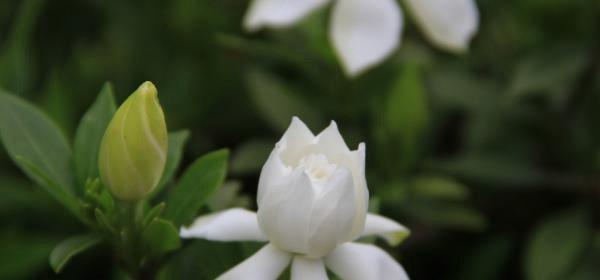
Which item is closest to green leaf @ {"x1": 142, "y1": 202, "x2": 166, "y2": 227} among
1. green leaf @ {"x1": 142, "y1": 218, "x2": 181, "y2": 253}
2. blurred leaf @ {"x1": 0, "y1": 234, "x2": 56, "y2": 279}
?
green leaf @ {"x1": 142, "y1": 218, "x2": 181, "y2": 253}

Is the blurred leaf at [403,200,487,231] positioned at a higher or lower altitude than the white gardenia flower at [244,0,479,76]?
lower

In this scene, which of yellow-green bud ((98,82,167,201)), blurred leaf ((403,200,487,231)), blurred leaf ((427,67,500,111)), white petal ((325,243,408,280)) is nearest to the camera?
yellow-green bud ((98,82,167,201))

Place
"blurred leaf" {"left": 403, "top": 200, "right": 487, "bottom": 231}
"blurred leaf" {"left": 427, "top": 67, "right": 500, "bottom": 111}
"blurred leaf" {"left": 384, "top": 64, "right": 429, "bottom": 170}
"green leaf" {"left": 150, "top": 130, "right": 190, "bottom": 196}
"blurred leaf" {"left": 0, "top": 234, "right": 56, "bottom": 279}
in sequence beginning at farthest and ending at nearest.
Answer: "blurred leaf" {"left": 427, "top": 67, "right": 500, "bottom": 111} → "blurred leaf" {"left": 403, "top": 200, "right": 487, "bottom": 231} → "blurred leaf" {"left": 384, "top": 64, "right": 429, "bottom": 170} → "blurred leaf" {"left": 0, "top": 234, "right": 56, "bottom": 279} → "green leaf" {"left": 150, "top": 130, "right": 190, "bottom": 196}

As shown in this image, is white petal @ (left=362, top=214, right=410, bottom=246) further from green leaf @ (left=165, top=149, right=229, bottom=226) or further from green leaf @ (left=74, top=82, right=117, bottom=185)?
green leaf @ (left=74, top=82, right=117, bottom=185)

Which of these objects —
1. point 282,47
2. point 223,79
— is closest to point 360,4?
point 282,47

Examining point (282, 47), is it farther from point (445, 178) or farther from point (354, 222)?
point (354, 222)

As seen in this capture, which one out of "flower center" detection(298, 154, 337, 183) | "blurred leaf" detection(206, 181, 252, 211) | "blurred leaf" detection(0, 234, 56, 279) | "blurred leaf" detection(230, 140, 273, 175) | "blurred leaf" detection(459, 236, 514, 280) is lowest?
"blurred leaf" detection(0, 234, 56, 279)

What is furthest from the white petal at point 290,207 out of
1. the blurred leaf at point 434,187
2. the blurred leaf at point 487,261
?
the blurred leaf at point 487,261
